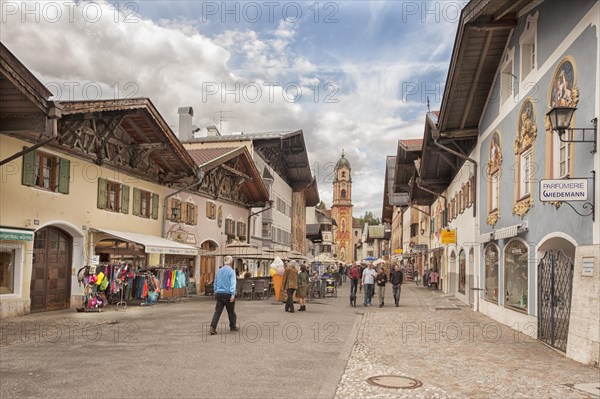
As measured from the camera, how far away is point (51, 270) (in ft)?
60.5

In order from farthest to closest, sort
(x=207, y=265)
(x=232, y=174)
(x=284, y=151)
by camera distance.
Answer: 1. (x=284, y=151)
2. (x=232, y=174)
3. (x=207, y=265)

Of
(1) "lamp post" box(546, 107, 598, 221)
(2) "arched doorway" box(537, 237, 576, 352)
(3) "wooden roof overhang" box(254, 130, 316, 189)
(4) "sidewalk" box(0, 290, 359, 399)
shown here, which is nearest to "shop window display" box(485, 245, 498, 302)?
(4) "sidewalk" box(0, 290, 359, 399)

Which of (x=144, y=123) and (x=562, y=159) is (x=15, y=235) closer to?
(x=144, y=123)

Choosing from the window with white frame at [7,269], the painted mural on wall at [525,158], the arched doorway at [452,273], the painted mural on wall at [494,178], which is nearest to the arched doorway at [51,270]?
the window with white frame at [7,269]

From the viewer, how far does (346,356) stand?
1035cm

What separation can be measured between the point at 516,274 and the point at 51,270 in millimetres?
13165

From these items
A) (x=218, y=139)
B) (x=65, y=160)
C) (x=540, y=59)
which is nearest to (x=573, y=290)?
(x=540, y=59)

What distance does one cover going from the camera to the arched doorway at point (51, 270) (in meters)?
17.7

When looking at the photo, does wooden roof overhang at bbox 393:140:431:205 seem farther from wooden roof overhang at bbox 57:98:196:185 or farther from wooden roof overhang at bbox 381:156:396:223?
wooden roof overhang at bbox 57:98:196:185

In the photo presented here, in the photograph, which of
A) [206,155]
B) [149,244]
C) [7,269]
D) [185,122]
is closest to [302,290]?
[149,244]

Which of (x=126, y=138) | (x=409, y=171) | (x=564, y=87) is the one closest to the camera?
(x=564, y=87)

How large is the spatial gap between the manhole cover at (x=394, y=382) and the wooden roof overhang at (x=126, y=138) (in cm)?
1132

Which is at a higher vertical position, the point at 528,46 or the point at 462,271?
the point at 528,46

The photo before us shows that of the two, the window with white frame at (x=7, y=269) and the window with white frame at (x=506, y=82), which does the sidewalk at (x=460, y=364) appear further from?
the window with white frame at (x=7, y=269)
